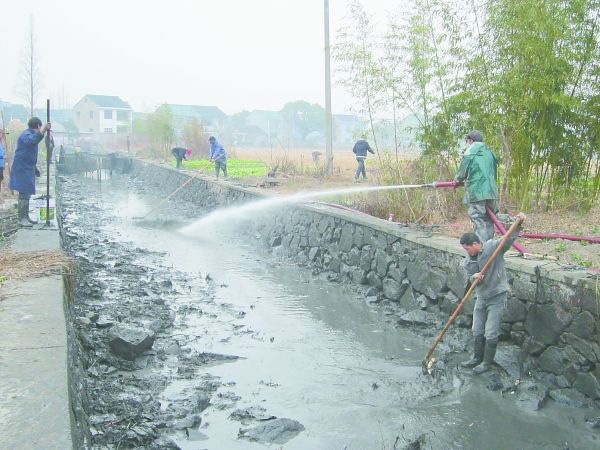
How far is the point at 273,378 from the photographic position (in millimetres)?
6219

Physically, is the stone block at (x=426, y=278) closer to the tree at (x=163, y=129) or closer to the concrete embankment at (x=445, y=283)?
the concrete embankment at (x=445, y=283)

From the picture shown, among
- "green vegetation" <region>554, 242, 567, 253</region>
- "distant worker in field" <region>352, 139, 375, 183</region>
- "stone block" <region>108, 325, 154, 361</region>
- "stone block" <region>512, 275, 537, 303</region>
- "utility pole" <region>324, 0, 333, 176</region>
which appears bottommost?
"stone block" <region>108, 325, 154, 361</region>

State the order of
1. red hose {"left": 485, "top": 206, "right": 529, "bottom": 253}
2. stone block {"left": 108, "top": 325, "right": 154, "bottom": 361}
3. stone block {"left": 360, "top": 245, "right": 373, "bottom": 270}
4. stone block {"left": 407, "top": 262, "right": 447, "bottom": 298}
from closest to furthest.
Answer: stone block {"left": 108, "top": 325, "right": 154, "bottom": 361}
red hose {"left": 485, "top": 206, "right": 529, "bottom": 253}
stone block {"left": 407, "top": 262, "right": 447, "bottom": 298}
stone block {"left": 360, "top": 245, "right": 373, "bottom": 270}

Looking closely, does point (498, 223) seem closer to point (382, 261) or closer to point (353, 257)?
point (382, 261)

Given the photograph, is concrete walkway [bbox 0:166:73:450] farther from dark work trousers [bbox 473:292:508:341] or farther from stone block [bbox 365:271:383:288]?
stone block [bbox 365:271:383:288]

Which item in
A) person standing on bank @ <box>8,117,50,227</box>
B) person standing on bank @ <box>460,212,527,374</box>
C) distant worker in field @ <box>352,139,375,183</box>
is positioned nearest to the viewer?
person standing on bank @ <box>460,212,527,374</box>

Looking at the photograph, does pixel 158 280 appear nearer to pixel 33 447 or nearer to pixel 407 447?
pixel 407 447

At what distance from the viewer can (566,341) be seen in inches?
222

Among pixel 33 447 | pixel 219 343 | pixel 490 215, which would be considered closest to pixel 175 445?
pixel 33 447

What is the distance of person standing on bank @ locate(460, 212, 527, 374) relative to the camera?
588 cm

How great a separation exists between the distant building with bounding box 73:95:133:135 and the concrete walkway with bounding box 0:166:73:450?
7032 cm

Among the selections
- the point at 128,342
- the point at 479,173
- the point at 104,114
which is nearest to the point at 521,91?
the point at 479,173

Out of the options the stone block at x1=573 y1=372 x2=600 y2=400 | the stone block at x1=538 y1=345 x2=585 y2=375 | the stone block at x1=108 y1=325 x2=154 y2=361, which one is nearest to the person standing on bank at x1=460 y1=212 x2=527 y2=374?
the stone block at x1=538 y1=345 x2=585 y2=375

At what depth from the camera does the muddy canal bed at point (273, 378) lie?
4922mm
